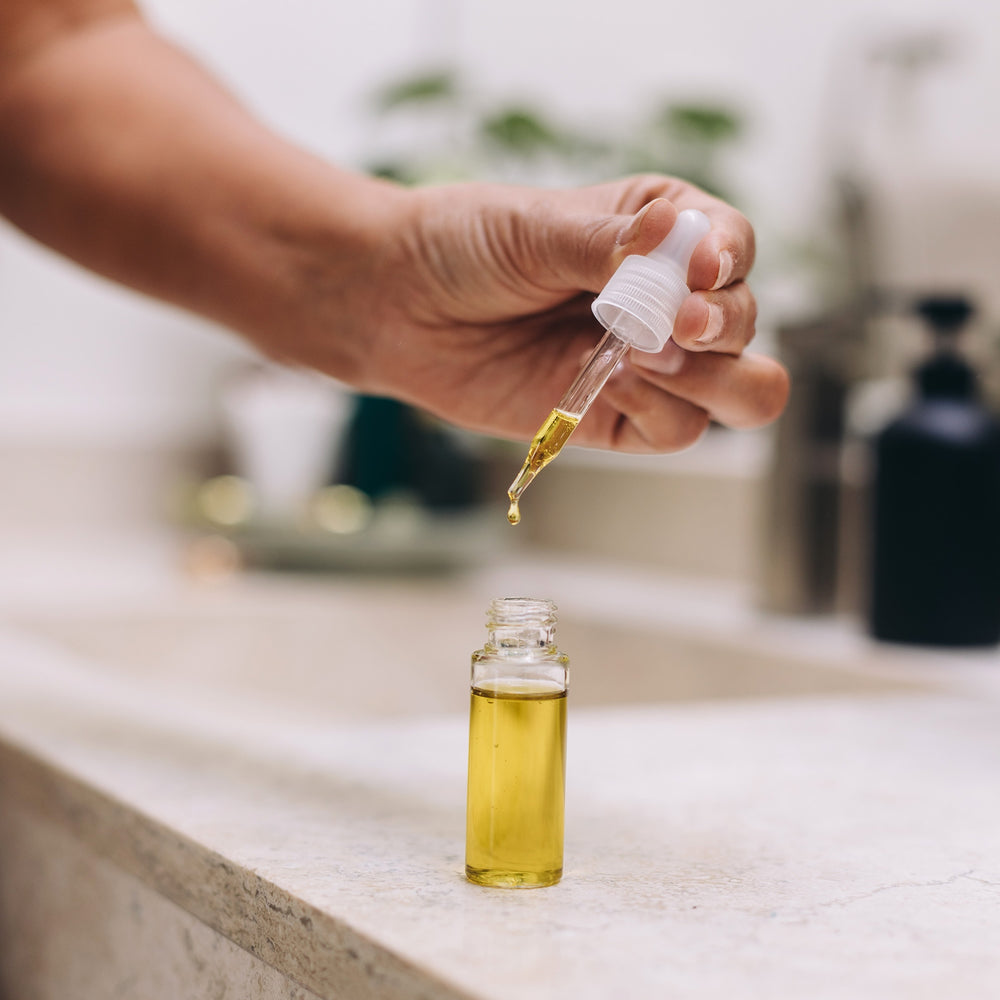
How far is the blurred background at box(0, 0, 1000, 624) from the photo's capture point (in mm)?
1149

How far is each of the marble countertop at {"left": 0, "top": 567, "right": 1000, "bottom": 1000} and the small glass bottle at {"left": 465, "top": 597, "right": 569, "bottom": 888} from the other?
1 centimetres

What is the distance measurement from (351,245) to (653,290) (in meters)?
0.22

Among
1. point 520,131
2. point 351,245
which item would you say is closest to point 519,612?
point 351,245

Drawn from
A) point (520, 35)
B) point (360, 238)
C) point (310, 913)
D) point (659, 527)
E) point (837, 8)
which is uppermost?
point (520, 35)

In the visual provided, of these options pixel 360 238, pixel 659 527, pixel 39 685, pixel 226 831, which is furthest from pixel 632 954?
pixel 659 527

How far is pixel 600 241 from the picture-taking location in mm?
491

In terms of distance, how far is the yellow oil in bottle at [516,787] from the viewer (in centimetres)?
44

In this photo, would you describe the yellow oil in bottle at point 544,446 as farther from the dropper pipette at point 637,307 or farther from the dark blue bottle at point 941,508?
the dark blue bottle at point 941,508

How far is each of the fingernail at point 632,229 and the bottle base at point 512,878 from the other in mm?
217

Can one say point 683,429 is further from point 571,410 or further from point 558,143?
point 558,143

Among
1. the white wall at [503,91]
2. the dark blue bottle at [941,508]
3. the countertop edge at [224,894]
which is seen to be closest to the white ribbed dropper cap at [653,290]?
the countertop edge at [224,894]

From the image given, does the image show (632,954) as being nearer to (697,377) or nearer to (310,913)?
(310,913)

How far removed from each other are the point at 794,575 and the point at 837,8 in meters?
0.60

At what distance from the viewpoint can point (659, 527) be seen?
1.43 m
